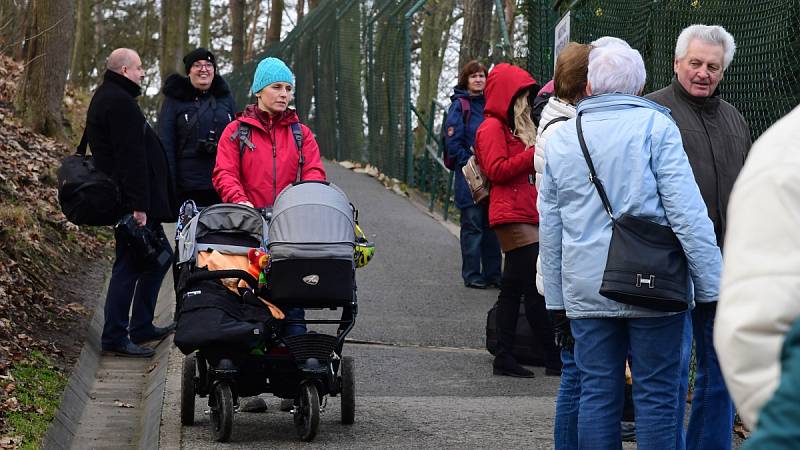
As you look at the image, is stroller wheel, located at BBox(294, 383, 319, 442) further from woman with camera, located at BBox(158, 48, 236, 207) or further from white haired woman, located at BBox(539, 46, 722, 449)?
woman with camera, located at BBox(158, 48, 236, 207)

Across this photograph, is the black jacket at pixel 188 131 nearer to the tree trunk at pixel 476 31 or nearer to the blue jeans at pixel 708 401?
the blue jeans at pixel 708 401

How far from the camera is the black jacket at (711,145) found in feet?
18.0

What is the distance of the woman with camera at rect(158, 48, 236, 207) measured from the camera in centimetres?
866

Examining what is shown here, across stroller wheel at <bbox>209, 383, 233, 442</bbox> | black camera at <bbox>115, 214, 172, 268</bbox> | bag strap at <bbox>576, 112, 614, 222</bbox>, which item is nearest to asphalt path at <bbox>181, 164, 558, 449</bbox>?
stroller wheel at <bbox>209, 383, 233, 442</bbox>

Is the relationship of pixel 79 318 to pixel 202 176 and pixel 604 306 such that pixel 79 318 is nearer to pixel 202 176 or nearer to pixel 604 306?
pixel 202 176

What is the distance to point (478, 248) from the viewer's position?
11.1 m

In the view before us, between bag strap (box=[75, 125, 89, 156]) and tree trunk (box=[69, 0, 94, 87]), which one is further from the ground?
tree trunk (box=[69, 0, 94, 87])

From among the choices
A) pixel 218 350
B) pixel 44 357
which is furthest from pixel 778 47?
pixel 44 357

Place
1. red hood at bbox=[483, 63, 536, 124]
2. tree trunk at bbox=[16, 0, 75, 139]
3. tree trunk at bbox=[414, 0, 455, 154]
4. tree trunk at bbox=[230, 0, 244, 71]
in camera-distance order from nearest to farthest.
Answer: red hood at bbox=[483, 63, 536, 124] < tree trunk at bbox=[16, 0, 75, 139] < tree trunk at bbox=[414, 0, 455, 154] < tree trunk at bbox=[230, 0, 244, 71]

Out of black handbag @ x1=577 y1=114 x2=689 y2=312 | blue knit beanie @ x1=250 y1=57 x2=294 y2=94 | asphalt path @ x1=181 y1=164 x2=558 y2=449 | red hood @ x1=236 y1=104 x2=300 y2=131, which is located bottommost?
asphalt path @ x1=181 y1=164 x2=558 y2=449

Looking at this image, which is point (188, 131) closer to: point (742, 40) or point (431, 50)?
point (742, 40)

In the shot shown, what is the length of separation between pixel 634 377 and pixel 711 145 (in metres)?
1.22

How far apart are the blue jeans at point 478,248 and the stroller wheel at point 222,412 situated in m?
4.85

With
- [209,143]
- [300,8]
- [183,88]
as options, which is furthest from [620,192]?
[300,8]
